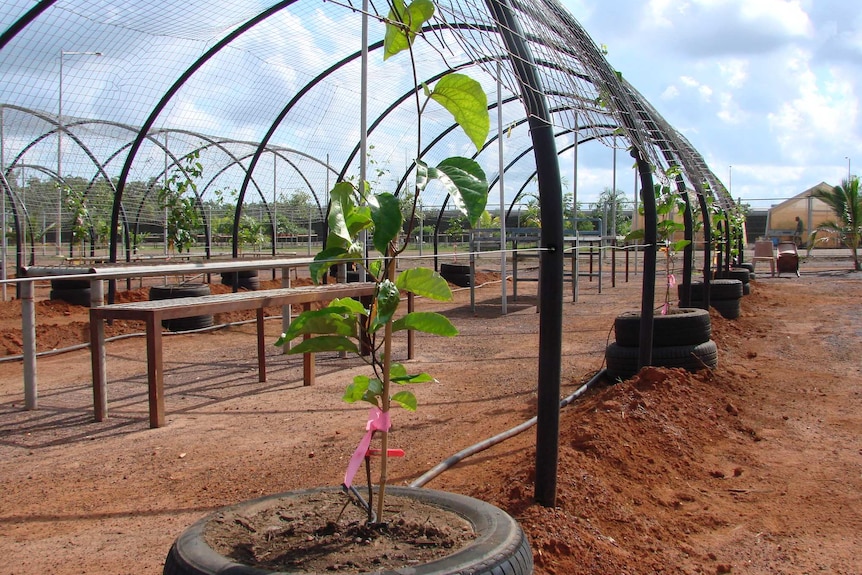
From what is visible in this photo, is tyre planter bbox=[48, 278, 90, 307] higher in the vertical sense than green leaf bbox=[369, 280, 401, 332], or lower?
lower

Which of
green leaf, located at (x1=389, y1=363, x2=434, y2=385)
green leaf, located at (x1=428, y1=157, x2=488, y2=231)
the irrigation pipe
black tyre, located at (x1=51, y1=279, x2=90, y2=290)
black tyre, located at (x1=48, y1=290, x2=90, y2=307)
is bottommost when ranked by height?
the irrigation pipe

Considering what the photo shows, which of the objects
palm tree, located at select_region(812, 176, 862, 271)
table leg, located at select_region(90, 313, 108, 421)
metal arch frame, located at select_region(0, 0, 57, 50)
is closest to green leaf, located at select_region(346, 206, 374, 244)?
table leg, located at select_region(90, 313, 108, 421)

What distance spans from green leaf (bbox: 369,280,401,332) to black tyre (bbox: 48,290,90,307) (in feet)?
36.7

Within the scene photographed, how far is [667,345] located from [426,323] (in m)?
4.33

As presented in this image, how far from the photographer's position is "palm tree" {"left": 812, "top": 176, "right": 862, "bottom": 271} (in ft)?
80.5

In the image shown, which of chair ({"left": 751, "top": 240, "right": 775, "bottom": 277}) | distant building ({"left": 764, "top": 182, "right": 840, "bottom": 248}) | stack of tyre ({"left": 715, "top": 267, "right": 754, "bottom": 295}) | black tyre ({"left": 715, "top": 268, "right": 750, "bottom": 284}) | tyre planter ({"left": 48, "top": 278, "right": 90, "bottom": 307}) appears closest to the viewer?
tyre planter ({"left": 48, "top": 278, "right": 90, "bottom": 307})

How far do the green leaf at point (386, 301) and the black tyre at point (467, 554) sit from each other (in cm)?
61

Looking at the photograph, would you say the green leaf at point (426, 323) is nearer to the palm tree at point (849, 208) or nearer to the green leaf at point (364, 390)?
the green leaf at point (364, 390)

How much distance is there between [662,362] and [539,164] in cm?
346

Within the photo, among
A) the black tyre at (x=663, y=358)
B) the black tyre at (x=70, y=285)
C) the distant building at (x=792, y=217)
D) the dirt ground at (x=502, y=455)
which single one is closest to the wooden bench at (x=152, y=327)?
the dirt ground at (x=502, y=455)

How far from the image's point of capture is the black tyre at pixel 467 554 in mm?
1687

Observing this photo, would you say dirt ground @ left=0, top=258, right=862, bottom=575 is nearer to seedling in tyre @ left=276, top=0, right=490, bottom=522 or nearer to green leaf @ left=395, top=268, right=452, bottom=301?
seedling in tyre @ left=276, top=0, right=490, bottom=522

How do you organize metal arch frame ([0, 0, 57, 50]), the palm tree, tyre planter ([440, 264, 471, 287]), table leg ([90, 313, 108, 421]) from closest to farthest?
1. table leg ([90, 313, 108, 421])
2. metal arch frame ([0, 0, 57, 50])
3. tyre planter ([440, 264, 471, 287])
4. the palm tree

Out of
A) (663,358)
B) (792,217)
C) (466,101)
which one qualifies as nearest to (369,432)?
(466,101)
